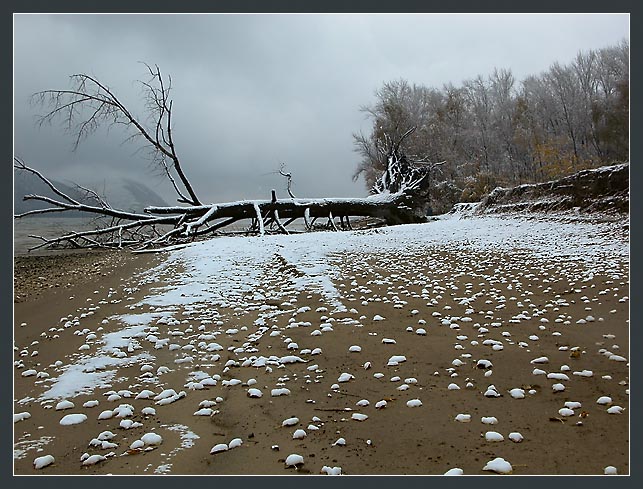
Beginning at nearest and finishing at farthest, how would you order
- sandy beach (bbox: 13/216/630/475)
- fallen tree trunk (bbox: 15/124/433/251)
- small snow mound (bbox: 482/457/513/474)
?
Result: small snow mound (bbox: 482/457/513/474) < sandy beach (bbox: 13/216/630/475) < fallen tree trunk (bbox: 15/124/433/251)

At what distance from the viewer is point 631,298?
2422 millimetres

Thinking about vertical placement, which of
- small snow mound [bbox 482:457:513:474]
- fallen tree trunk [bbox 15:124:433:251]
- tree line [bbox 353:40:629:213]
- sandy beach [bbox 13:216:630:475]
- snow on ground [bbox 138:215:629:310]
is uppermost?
tree line [bbox 353:40:629:213]

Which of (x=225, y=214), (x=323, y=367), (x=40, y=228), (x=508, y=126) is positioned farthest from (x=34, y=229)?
(x=508, y=126)

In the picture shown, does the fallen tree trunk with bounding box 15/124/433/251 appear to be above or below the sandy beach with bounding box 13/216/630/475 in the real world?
above

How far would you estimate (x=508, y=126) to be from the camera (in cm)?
700

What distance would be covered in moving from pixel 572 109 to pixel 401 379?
12.9 feet

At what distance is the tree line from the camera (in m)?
3.38

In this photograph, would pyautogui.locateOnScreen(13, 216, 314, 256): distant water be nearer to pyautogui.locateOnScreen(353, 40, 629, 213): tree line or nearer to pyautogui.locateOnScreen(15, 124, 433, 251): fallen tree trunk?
pyautogui.locateOnScreen(15, 124, 433, 251): fallen tree trunk

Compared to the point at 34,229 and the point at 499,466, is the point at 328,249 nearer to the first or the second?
the point at 34,229

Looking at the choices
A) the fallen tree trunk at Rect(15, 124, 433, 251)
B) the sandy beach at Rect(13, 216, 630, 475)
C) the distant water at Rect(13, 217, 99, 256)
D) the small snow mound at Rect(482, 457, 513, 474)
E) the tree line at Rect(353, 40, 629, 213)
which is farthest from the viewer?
the fallen tree trunk at Rect(15, 124, 433, 251)

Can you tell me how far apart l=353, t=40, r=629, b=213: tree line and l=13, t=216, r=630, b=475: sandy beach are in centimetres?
116

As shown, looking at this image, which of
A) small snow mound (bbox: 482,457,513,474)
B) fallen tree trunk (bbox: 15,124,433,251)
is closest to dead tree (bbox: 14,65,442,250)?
fallen tree trunk (bbox: 15,124,433,251)

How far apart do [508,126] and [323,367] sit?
626cm

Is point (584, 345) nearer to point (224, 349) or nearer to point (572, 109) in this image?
point (224, 349)
